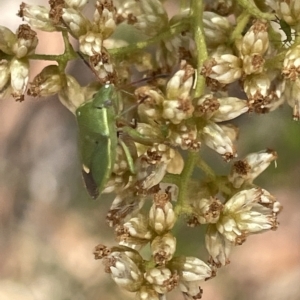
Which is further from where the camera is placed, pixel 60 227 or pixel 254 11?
pixel 60 227

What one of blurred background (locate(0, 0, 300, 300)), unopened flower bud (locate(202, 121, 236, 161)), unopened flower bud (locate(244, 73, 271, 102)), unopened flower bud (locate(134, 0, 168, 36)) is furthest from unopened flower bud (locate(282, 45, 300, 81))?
blurred background (locate(0, 0, 300, 300))

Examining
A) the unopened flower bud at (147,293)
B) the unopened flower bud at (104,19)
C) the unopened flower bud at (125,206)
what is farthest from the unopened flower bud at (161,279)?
the unopened flower bud at (104,19)

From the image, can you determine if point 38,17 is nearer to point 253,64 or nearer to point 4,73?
point 4,73

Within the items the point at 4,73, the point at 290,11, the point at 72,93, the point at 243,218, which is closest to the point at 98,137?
the point at 72,93

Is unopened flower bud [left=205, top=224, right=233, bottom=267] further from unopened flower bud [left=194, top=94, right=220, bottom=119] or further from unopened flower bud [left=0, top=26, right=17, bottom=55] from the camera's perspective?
unopened flower bud [left=0, top=26, right=17, bottom=55]

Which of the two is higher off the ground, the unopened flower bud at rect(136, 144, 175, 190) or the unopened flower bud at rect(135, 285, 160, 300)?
the unopened flower bud at rect(136, 144, 175, 190)
